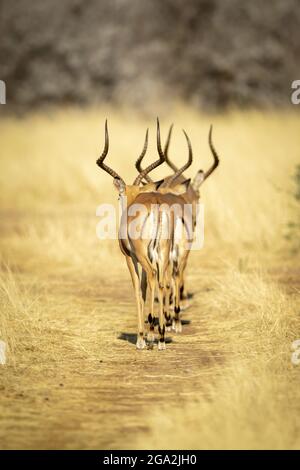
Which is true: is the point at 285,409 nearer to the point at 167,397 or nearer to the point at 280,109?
the point at 167,397

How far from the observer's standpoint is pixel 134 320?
29.9ft

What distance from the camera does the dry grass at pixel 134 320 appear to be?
5.73 m

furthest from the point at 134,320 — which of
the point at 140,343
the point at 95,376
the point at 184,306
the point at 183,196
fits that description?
the point at 95,376

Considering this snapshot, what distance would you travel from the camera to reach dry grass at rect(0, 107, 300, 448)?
5730 mm

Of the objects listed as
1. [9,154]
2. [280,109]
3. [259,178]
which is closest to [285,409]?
[259,178]

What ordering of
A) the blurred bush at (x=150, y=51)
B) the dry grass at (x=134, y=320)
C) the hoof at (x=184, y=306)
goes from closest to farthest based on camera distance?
the dry grass at (x=134, y=320), the hoof at (x=184, y=306), the blurred bush at (x=150, y=51)

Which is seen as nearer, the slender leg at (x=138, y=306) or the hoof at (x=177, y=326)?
the slender leg at (x=138, y=306)

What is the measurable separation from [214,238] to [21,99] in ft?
52.4

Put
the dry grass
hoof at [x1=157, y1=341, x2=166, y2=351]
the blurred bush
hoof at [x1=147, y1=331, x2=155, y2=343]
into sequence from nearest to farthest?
the dry grass < hoof at [x1=157, y1=341, x2=166, y2=351] < hoof at [x1=147, y1=331, x2=155, y2=343] < the blurred bush

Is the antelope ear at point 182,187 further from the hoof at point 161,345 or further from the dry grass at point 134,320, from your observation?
the hoof at point 161,345

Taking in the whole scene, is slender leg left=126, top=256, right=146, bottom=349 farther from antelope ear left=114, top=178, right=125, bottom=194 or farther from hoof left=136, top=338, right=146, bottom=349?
antelope ear left=114, top=178, right=125, bottom=194

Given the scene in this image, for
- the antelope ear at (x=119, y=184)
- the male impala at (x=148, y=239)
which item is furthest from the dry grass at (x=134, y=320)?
the antelope ear at (x=119, y=184)

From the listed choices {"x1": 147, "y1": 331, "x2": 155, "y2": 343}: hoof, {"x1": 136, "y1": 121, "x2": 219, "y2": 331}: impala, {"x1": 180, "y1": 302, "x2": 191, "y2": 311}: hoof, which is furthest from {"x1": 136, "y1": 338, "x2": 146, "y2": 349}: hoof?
{"x1": 180, "y1": 302, "x2": 191, "y2": 311}: hoof

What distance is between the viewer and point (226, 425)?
5453mm
